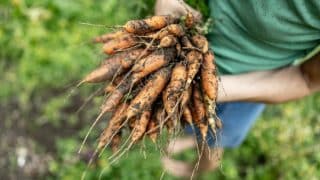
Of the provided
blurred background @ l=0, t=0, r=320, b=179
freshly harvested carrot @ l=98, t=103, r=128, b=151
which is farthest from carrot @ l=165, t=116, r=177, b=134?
blurred background @ l=0, t=0, r=320, b=179

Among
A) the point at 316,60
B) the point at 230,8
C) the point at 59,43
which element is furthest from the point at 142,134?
the point at 59,43

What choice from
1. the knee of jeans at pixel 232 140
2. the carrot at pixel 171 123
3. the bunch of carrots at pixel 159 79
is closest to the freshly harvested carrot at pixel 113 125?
the bunch of carrots at pixel 159 79

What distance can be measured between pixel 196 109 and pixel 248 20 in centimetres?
23

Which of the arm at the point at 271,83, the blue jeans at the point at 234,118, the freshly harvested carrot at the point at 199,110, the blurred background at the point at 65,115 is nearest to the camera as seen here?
the freshly harvested carrot at the point at 199,110

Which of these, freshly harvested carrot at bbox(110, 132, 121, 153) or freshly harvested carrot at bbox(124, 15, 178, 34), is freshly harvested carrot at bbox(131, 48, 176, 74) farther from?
freshly harvested carrot at bbox(110, 132, 121, 153)

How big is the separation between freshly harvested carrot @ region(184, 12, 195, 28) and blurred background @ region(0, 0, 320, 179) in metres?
0.83

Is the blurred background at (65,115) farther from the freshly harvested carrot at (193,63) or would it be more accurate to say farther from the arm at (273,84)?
the freshly harvested carrot at (193,63)

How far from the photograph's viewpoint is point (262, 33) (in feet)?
3.98

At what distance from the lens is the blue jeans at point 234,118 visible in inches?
63.4

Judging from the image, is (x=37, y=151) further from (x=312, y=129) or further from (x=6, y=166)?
(x=312, y=129)

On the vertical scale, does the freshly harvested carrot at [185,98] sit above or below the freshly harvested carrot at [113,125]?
above

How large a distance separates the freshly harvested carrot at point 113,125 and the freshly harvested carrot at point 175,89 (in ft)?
0.39

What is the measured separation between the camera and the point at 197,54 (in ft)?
4.00

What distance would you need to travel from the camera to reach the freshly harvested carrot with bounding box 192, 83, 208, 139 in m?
1.22
